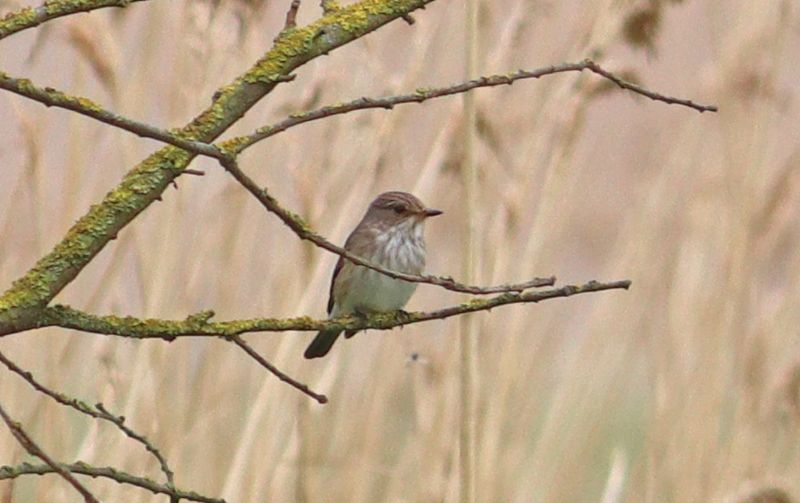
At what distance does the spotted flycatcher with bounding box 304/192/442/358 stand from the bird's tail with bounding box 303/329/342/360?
0.14 meters

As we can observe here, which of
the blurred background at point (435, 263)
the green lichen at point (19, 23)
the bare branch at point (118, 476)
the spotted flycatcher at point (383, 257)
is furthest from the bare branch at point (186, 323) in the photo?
the spotted flycatcher at point (383, 257)

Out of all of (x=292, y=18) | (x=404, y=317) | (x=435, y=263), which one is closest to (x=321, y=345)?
(x=435, y=263)

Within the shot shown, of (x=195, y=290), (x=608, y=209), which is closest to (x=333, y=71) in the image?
(x=195, y=290)

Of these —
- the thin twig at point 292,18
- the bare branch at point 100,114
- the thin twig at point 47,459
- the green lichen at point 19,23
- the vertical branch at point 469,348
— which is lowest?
the thin twig at point 47,459

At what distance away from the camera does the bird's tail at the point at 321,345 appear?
2.77 meters

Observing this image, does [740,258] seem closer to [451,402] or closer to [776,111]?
[776,111]

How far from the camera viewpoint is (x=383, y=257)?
3.09 metres

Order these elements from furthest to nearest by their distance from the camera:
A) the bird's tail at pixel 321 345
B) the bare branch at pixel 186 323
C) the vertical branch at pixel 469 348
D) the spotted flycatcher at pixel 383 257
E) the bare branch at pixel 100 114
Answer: the spotted flycatcher at pixel 383 257 → the bird's tail at pixel 321 345 → the vertical branch at pixel 469 348 → the bare branch at pixel 186 323 → the bare branch at pixel 100 114

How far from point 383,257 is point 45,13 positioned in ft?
6.35

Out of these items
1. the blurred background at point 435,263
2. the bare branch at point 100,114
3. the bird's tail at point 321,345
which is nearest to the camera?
the bare branch at point 100,114

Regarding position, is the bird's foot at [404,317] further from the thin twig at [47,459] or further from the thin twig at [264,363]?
the thin twig at [47,459]

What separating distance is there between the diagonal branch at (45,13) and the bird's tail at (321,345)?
1615 mm

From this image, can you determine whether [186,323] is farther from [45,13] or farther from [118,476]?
[45,13]

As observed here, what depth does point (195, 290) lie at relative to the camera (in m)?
2.59
